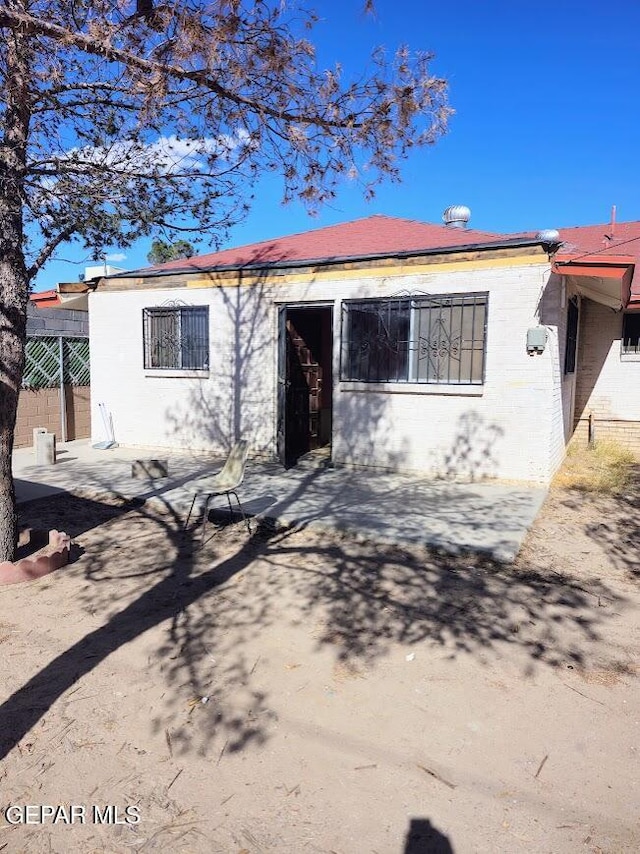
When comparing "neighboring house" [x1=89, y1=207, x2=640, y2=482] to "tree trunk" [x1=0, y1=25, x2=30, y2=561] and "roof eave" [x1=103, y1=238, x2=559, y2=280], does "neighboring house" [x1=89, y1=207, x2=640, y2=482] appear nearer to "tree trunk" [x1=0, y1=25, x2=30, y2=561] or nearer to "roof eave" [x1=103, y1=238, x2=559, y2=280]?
"roof eave" [x1=103, y1=238, x2=559, y2=280]

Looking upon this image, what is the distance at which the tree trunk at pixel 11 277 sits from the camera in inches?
168

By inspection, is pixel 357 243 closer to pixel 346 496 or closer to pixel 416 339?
pixel 416 339

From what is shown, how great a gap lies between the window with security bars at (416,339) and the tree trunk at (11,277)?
4770 mm

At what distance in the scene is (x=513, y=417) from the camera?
7.47m

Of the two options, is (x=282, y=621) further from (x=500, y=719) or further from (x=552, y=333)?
(x=552, y=333)

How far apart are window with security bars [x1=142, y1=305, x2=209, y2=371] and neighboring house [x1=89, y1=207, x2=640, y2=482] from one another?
0.03 m

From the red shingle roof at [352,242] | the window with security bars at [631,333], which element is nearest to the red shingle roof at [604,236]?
the window with security bars at [631,333]

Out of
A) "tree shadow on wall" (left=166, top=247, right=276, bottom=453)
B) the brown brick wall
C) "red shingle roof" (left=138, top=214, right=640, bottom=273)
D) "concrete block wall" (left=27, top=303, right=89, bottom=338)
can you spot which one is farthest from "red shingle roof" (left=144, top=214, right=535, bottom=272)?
the brown brick wall

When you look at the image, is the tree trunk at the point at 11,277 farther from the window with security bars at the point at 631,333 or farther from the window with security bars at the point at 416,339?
the window with security bars at the point at 631,333

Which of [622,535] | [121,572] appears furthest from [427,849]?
[622,535]

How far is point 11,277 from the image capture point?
4.60 meters

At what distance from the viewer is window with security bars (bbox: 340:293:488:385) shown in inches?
305

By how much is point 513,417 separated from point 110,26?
587cm

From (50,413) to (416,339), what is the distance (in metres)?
7.01
